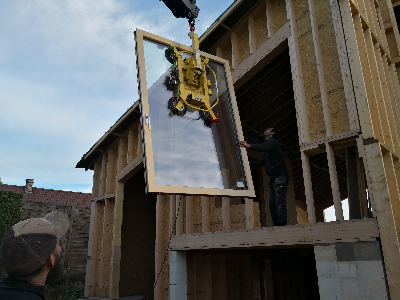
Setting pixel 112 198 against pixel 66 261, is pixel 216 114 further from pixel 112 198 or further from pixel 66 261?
pixel 66 261

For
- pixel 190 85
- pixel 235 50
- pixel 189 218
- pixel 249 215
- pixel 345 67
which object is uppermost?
pixel 235 50

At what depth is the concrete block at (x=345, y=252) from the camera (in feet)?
13.6

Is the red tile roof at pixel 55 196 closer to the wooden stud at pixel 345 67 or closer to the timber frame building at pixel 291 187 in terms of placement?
the timber frame building at pixel 291 187

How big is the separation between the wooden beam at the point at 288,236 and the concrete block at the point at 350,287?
1.59 feet

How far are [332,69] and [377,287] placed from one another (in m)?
3.27

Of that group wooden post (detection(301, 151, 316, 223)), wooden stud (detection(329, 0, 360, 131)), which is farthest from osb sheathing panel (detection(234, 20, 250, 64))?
wooden post (detection(301, 151, 316, 223))

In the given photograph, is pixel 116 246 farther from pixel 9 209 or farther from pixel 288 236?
pixel 288 236

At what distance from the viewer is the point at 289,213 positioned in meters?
9.19

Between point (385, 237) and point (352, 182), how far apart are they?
189 cm

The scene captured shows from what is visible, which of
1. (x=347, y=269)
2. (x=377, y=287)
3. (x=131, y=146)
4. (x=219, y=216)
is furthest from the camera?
(x=131, y=146)

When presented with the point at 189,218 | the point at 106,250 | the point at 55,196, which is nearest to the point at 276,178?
the point at 189,218

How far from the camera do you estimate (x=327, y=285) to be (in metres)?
4.27

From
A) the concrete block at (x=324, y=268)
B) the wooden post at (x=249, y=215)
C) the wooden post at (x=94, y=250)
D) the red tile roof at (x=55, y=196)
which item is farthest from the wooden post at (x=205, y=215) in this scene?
the red tile roof at (x=55, y=196)

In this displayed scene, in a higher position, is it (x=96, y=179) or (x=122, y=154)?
(x=122, y=154)
